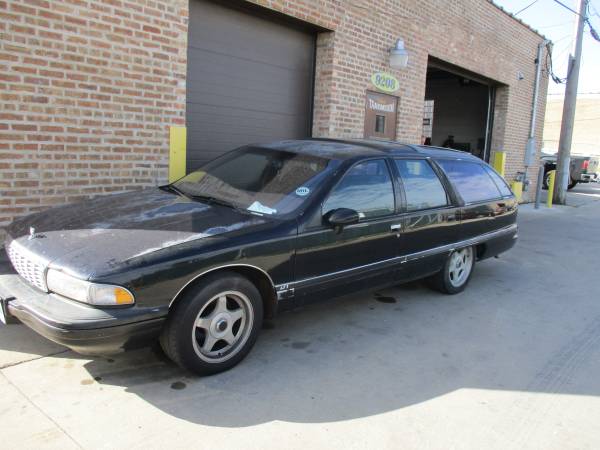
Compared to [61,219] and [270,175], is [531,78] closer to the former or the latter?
[270,175]

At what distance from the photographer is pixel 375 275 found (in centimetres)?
437

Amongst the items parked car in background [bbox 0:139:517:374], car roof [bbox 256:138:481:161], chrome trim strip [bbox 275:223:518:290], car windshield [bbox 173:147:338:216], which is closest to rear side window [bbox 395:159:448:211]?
parked car in background [bbox 0:139:517:374]

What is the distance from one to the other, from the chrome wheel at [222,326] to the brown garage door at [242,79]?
349cm

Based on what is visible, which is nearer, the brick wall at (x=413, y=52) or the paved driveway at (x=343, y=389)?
the paved driveway at (x=343, y=389)

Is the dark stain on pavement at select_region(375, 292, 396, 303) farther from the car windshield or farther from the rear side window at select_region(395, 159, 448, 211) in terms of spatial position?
the car windshield

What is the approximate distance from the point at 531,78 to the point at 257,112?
10.3 m

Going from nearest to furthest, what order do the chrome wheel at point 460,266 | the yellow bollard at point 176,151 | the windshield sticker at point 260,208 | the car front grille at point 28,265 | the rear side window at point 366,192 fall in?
1. the car front grille at point 28,265
2. the windshield sticker at point 260,208
3. the rear side window at point 366,192
4. the chrome wheel at point 460,266
5. the yellow bollard at point 176,151

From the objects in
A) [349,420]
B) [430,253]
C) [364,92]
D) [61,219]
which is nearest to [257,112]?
[364,92]

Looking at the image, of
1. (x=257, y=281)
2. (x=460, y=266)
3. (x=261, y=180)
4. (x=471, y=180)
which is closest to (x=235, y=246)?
(x=257, y=281)

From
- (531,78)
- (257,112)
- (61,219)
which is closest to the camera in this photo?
(61,219)

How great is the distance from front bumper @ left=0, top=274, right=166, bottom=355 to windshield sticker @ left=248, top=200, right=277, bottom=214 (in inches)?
44.6

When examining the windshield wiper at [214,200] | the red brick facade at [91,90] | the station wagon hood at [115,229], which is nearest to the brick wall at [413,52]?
the red brick facade at [91,90]

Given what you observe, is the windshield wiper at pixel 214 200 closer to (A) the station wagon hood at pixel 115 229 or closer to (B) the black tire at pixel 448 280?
(A) the station wagon hood at pixel 115 229

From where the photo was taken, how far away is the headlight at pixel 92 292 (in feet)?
9.30
